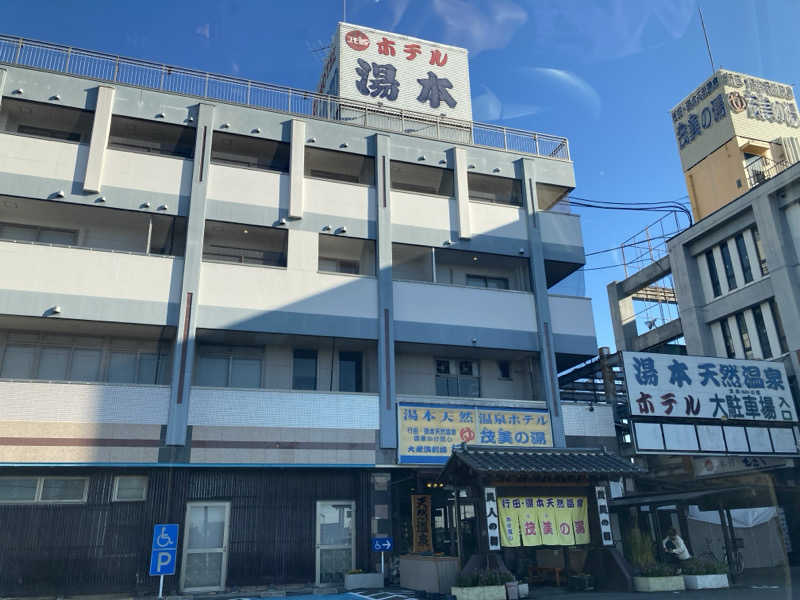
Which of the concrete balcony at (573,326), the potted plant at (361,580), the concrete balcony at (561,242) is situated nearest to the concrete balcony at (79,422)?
the potted plant at (361,580)

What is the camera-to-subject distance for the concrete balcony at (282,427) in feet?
71.2

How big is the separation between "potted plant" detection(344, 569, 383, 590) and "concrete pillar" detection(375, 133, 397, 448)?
175 inches

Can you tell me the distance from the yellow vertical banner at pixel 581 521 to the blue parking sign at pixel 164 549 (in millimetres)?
12675

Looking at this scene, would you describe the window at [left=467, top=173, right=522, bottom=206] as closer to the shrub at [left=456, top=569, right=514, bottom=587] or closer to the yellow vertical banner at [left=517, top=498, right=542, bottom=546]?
the yellow vertical banner at [left=517, top=498, right=542, bottom=546]

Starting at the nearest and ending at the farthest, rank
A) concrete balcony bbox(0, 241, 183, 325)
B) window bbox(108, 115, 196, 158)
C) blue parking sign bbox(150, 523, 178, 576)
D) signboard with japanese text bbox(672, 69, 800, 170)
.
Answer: blue parking sign bbox(150, 523, 178, 576), concrete balcony bbox(0, 241, 183, 325), window bbox(108, 115, 196, 158), signboard with japanese text bbox(672, 69, 800, 170)

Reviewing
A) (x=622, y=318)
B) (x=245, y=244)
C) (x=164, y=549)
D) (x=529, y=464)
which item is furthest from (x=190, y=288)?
(x=622, y=318)

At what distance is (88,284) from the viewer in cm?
2238

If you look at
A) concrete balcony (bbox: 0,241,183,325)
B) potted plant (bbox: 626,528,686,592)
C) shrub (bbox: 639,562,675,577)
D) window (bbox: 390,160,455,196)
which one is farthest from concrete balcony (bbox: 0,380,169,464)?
shrub (bbox: 639,562,675,577)

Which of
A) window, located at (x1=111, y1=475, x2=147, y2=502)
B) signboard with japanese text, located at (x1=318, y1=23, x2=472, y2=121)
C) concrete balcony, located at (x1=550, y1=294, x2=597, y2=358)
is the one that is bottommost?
window, located at (x1=111, y1=475, x2=147, y2=502)

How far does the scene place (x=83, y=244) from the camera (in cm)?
2450

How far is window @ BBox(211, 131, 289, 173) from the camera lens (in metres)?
26.6

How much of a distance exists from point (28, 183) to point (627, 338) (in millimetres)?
34106

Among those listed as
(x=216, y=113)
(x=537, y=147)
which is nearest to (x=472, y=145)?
(x=537, y=147)

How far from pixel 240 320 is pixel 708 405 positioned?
19583mm
